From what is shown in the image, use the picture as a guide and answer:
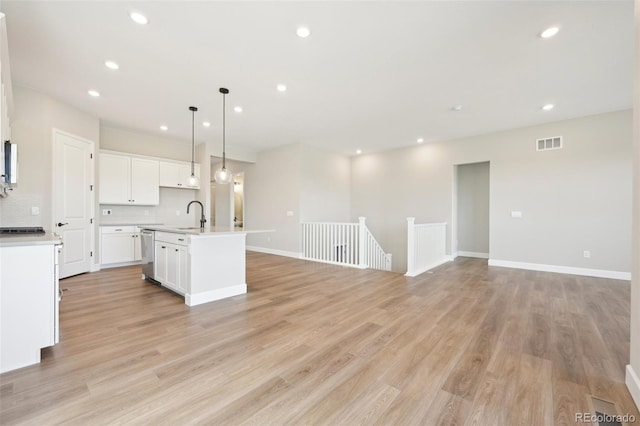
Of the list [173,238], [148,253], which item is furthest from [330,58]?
[148,253]

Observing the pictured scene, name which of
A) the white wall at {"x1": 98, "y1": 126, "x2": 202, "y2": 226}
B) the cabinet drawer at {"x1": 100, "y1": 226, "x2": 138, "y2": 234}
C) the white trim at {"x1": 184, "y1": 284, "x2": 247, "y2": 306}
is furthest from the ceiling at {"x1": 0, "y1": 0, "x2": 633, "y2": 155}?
the white trim at {"x1": 184, "y1": 284, "x2": 247, "y2": 306}

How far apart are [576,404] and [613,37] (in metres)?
3.43

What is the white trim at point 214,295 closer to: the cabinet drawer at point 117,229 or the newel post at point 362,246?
the newel post at point 362,246

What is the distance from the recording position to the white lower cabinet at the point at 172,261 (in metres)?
3.32

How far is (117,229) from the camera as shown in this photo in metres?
5.27

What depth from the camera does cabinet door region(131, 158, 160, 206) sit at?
5603mm

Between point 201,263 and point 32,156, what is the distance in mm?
3210

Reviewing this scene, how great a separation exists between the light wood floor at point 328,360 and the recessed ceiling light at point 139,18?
9.62 feet

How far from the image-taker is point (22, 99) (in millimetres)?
3783

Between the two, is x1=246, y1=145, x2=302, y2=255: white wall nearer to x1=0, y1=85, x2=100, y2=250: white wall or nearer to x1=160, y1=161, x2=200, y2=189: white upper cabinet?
x1=160, y1=161, x2=200, y2=189: white upper cabinet

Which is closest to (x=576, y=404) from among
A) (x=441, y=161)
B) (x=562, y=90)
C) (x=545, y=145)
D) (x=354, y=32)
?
(x=354, y=32)

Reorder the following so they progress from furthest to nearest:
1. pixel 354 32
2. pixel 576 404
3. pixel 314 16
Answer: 1. pixel 354 32
2. pixel 314 16
3. pixel 576 404

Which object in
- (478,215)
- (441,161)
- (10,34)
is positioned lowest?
(478,215)

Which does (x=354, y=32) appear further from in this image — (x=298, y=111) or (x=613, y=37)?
(x=613, y=37)
